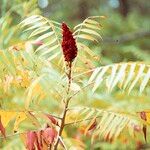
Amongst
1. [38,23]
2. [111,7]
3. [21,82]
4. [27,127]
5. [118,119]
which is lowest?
[111,7]

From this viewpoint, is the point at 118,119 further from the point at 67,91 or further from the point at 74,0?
the point at 74,0

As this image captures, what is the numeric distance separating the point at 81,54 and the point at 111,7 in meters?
11.1

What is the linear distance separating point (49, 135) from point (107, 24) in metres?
7.52

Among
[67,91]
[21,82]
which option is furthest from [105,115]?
[21,82]

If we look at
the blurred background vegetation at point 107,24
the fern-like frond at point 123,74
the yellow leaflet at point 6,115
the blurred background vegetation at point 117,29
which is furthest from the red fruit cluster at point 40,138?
the blurred background vegetation at point 117,29

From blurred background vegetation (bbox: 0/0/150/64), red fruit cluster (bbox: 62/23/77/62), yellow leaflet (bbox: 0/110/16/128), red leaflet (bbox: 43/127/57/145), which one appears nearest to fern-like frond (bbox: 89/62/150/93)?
red fruit cluster (bbox: 62/23/77/62)

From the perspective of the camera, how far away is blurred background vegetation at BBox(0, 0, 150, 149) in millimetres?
4402

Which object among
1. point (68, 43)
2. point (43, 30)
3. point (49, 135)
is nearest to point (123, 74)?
point (68, 43)

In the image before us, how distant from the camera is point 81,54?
2406 mm

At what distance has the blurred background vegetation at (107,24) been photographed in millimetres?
4402

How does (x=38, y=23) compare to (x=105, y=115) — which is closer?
(x=105, y=115)

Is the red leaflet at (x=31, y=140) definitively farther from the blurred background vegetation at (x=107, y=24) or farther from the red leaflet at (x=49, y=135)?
the blurred background vegetation at (x=107, y=24)

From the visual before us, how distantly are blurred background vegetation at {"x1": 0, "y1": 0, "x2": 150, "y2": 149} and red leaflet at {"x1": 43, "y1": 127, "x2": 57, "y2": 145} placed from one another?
48 cm

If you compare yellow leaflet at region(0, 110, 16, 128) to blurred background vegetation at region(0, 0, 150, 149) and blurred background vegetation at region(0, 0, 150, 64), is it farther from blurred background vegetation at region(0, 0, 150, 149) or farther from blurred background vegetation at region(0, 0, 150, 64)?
blurred background vegetation at region(0, 0, 150, 64)
